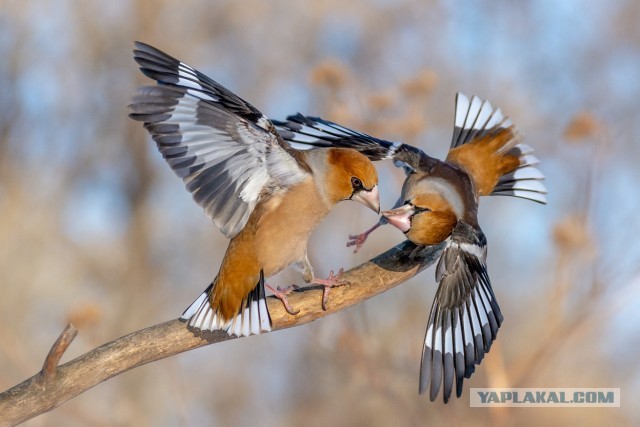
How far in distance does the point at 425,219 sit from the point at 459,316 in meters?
0.45

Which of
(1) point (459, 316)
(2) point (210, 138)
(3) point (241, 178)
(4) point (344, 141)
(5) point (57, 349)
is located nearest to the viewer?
(5) point (57, 349)

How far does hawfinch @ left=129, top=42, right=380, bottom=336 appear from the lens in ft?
8.47

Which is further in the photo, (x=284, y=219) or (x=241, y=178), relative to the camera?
(x=284, y=219)

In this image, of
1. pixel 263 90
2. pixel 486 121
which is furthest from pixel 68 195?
pixel 486 121

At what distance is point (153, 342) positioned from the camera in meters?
2.75

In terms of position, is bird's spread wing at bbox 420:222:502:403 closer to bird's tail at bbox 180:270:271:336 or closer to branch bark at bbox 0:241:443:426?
branch bark at bbox 0:241:443:426

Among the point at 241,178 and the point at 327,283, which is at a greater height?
the point at 241,178

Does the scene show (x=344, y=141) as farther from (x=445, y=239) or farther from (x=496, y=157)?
(x=496, y=157)

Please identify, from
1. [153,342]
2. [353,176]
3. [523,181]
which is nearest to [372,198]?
Result: [353,176]

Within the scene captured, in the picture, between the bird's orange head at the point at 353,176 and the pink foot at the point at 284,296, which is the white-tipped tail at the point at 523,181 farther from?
the pink foot at the point at 284,296

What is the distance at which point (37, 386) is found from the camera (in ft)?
8.39

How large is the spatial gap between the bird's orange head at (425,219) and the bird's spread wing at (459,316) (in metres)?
0.11

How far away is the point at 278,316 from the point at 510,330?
12.8ft

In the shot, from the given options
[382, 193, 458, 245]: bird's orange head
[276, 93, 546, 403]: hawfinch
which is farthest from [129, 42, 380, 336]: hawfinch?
[276, 93, 546, 403]: hawfinch
